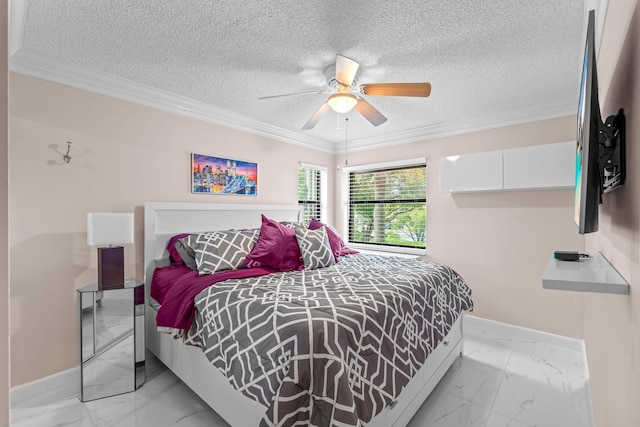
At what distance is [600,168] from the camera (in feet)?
3.31

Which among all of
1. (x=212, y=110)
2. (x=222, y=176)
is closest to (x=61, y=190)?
(x=222, y=176)

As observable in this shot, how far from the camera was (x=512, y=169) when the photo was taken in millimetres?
3041

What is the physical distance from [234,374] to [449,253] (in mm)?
2950

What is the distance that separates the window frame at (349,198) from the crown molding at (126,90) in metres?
1.37

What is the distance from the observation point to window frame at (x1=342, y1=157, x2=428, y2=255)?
398 centimetres

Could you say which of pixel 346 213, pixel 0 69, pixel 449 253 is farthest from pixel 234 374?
pixel 346 213

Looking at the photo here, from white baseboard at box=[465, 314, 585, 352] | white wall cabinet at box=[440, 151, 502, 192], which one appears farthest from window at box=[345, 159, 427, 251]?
white baseboard at box=[465, 314, 585, 352]

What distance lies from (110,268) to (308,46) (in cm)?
215

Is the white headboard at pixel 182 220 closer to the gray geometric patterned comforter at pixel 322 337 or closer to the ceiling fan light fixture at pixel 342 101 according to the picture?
the gray geometric patterned comforter at pixel 322 337

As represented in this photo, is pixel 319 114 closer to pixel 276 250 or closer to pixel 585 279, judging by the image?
pixel 276 250

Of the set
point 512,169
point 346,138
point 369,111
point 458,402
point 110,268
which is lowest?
point 458,402

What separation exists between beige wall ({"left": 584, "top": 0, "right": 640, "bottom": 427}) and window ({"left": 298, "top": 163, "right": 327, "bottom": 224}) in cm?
331

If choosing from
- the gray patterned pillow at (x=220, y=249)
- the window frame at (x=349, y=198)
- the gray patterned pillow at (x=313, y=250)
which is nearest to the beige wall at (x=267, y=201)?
the window frame at (x=349, y=198)

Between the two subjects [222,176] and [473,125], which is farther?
[473,125]
